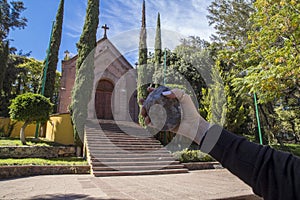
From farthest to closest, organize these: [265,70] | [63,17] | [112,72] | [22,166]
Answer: [112,72]
[63,17]
[22,166]
[265,70]

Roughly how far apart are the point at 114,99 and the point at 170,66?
5.21 meters

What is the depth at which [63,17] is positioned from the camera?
14562 millimetres

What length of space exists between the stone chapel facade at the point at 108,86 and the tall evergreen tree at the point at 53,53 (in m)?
1.79

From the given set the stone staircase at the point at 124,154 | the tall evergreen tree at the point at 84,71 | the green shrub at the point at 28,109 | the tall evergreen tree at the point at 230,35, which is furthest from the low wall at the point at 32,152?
the tall evergreen tree at the point at 230,35

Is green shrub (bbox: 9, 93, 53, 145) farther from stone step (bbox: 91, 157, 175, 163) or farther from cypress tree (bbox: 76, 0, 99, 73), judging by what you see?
stone step (bbox: 91, 157, 175, 163)

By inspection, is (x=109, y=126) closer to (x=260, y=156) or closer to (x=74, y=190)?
(x=74, y=190)

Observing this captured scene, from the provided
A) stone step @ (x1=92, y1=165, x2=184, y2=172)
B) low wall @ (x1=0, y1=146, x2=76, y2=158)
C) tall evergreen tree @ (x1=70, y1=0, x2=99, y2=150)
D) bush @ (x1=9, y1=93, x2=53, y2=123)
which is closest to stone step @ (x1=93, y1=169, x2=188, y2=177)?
stone step @ (x1=92, y1=165, x2=184, y2=172)

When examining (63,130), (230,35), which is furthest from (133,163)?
(230,35)

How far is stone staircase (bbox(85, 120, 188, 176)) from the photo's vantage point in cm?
699

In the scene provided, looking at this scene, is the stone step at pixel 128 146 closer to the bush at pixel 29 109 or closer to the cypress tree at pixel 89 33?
the bush at pixel 29 109

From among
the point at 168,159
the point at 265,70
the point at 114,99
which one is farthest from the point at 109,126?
the point at 265,70

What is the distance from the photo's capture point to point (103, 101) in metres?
14.9

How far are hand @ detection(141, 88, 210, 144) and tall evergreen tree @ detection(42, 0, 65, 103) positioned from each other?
13614mm

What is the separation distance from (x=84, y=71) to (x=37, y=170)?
6.14 meters
